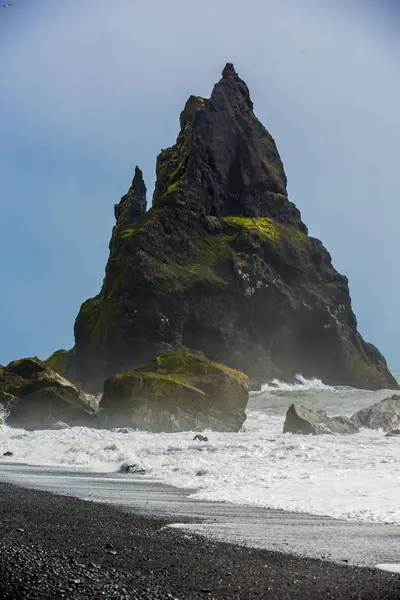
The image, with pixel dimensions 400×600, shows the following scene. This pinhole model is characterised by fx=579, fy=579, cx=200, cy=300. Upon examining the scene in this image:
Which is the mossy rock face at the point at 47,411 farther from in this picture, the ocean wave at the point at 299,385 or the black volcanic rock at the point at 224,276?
the ocean wave at the point at 299,385

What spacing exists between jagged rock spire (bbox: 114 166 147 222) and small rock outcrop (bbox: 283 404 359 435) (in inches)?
3107

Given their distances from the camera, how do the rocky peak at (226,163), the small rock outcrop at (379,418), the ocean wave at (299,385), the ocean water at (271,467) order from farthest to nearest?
the rocky peak at (226,163) → the ocean wave at (299,385) → the small rock outcrop at (379,418) → the ocean water at (271,467)

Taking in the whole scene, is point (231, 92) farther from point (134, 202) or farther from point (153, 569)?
point (153, 569)

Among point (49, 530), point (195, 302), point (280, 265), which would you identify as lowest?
point (49, 530)

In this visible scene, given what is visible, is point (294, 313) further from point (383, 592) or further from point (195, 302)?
point (383, 592)

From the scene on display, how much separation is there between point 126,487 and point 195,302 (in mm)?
68783

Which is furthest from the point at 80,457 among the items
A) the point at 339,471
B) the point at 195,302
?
the point at 195,302

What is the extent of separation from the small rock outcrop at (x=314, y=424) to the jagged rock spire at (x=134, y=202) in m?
78.9

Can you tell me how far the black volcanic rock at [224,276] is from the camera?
7944 cm

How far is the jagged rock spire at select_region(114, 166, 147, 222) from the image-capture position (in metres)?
106

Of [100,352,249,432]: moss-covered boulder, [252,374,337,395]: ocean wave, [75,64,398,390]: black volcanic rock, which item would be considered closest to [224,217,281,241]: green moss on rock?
[75,64,398,390]: black volcanic rock

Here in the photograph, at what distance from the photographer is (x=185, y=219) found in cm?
8912

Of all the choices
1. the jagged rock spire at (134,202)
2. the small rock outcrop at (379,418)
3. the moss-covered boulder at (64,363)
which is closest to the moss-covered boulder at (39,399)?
the small rock outcrop at (379,418)

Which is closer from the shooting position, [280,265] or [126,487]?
[126,487]
